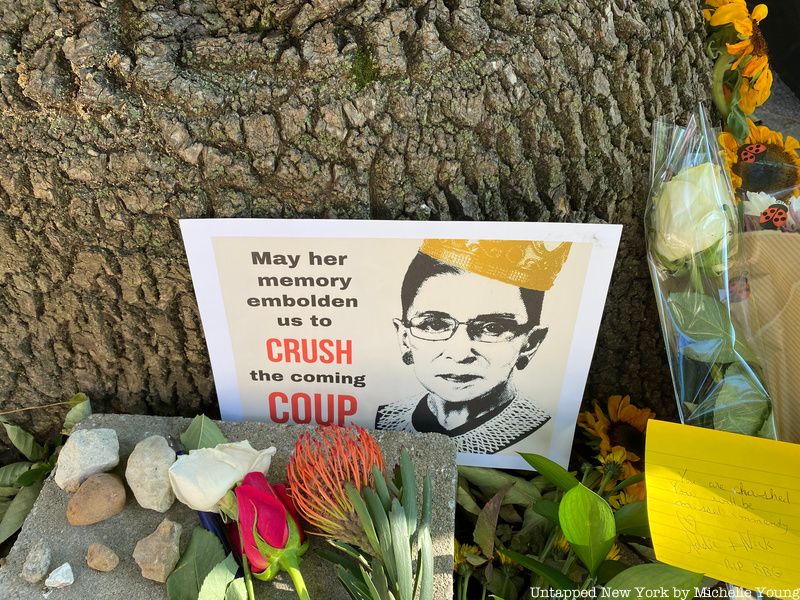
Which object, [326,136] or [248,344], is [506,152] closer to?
[326,136]

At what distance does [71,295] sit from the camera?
0.95 m

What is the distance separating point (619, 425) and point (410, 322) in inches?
15.9

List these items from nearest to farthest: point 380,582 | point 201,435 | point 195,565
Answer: point 380,582, point 195,565, point 201,435

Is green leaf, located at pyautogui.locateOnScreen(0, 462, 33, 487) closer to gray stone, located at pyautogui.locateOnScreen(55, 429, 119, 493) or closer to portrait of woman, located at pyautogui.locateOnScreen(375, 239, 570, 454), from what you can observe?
gray stone, located at pyautogui.locateOnScreen(55, 429, 119, 493)

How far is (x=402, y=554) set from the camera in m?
0.72

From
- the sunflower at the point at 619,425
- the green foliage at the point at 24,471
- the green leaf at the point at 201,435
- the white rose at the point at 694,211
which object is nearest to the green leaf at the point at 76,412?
the green foliage at the point at 24,471

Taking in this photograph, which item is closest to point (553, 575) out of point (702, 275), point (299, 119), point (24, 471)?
point (702, 275)

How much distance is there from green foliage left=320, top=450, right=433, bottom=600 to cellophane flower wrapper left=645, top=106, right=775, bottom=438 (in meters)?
0.40

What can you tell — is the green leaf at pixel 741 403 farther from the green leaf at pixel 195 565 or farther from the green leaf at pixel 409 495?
the green leaf at pixel 195 565

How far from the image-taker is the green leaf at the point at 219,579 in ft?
2.51

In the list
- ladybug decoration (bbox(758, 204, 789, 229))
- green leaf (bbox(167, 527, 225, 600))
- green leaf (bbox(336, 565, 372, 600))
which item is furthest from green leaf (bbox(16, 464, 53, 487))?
ladybug decoration (bbox(758, 204, 789, 229))

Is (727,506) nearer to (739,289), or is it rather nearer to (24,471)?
(739,289)

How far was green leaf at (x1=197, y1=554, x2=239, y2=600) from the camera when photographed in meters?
0.76

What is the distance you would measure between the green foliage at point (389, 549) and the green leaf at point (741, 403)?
1.30 feet
